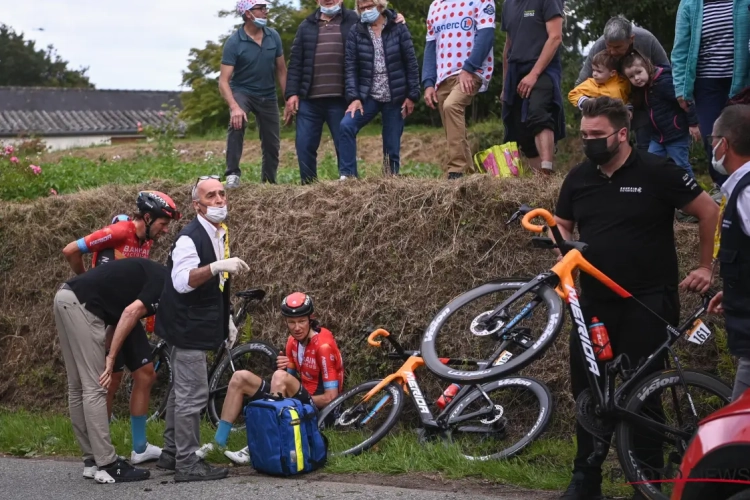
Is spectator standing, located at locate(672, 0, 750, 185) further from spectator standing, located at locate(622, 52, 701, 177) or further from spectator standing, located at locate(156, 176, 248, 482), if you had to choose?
spectator standing, located at locate(156, 176, 248, 482)

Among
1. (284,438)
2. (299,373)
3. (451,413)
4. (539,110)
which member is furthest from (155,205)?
(539,110)

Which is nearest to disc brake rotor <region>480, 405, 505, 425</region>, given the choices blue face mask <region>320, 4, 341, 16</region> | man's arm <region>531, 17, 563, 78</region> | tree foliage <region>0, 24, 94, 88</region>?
man's arm <region>531, 17, 563, 78</region>

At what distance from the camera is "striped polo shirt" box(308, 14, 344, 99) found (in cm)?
1103

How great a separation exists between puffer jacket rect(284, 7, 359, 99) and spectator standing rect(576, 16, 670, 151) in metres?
3.10

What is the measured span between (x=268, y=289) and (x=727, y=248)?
5.85 m

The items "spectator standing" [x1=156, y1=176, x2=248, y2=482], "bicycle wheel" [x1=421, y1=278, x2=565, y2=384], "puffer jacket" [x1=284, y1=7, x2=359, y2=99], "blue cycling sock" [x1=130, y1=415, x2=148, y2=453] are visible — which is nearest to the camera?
"bicycle wheel" [x1=421, y1=278, x2=565, y2=384]

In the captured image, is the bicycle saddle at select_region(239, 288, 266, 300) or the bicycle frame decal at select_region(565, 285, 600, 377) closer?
the bicycle frame decal at select_region(565, 285, 600, 377)

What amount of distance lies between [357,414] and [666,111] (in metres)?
3.84

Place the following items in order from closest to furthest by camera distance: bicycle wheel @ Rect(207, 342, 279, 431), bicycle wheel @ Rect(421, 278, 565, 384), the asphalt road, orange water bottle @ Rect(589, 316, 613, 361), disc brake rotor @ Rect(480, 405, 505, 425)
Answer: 1. bicycle wheel @ Rect(421, 278, 565, 384)
2. orange water bottle @ Rect(589, 316, 613, 361)
3. the asphalt road
4. disc brake rotor @ Rect(480, 405, 505, 425)
5. bicycle wheel @ Rect(207, 342, 279, 431)

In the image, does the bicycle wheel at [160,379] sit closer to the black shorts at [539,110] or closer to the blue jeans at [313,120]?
the blue jeans at [313,120]

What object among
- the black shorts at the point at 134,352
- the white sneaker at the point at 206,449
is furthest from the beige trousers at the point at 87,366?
the white sneaker at the point at 206,449

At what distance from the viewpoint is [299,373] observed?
906 cm

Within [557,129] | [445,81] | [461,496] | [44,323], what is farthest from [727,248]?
[44,323]

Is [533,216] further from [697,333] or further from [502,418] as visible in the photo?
[502,418]
